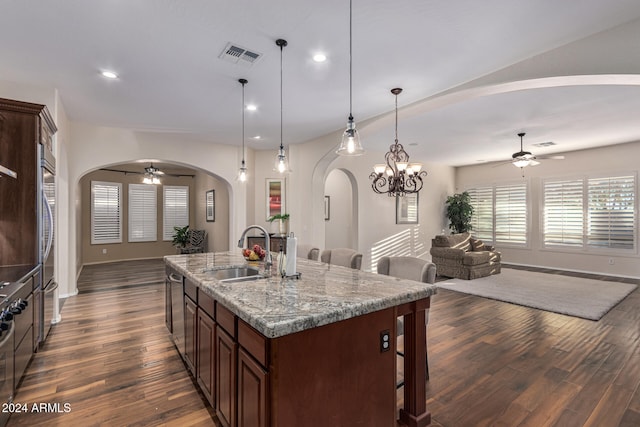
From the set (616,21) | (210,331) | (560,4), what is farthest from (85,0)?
(616,21)

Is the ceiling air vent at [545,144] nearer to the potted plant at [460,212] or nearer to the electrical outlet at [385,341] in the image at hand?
the potted plant at [460,212]

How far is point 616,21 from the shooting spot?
2.24m

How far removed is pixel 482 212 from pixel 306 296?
871 centimetres

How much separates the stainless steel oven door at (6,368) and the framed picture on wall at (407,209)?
7046 millimetres

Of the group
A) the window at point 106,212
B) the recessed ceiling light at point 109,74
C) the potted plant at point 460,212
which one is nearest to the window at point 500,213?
the potted plant at point 460,212

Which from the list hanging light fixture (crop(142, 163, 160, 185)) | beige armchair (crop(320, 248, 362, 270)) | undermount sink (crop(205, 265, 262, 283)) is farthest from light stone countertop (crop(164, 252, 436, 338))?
hanging light fixture (crop(142, 163, 160, 185))

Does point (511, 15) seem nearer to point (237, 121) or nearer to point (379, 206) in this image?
point (237, 121)

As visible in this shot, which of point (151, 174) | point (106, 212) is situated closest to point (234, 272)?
point (151, 174)

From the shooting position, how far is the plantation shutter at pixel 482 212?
879 centimetres

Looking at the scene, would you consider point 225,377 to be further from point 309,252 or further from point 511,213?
point 511,213

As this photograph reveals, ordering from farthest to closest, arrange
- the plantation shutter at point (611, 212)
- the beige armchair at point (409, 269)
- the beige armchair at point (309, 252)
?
the plantation shutter at point (611, 212)
the beige armchair at point (309, 252)
the beige armchair at point (409, 269)

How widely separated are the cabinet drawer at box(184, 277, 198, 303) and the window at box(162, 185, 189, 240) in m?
7.60

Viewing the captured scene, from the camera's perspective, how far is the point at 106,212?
8297mm

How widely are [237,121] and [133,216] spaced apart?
5835mm
